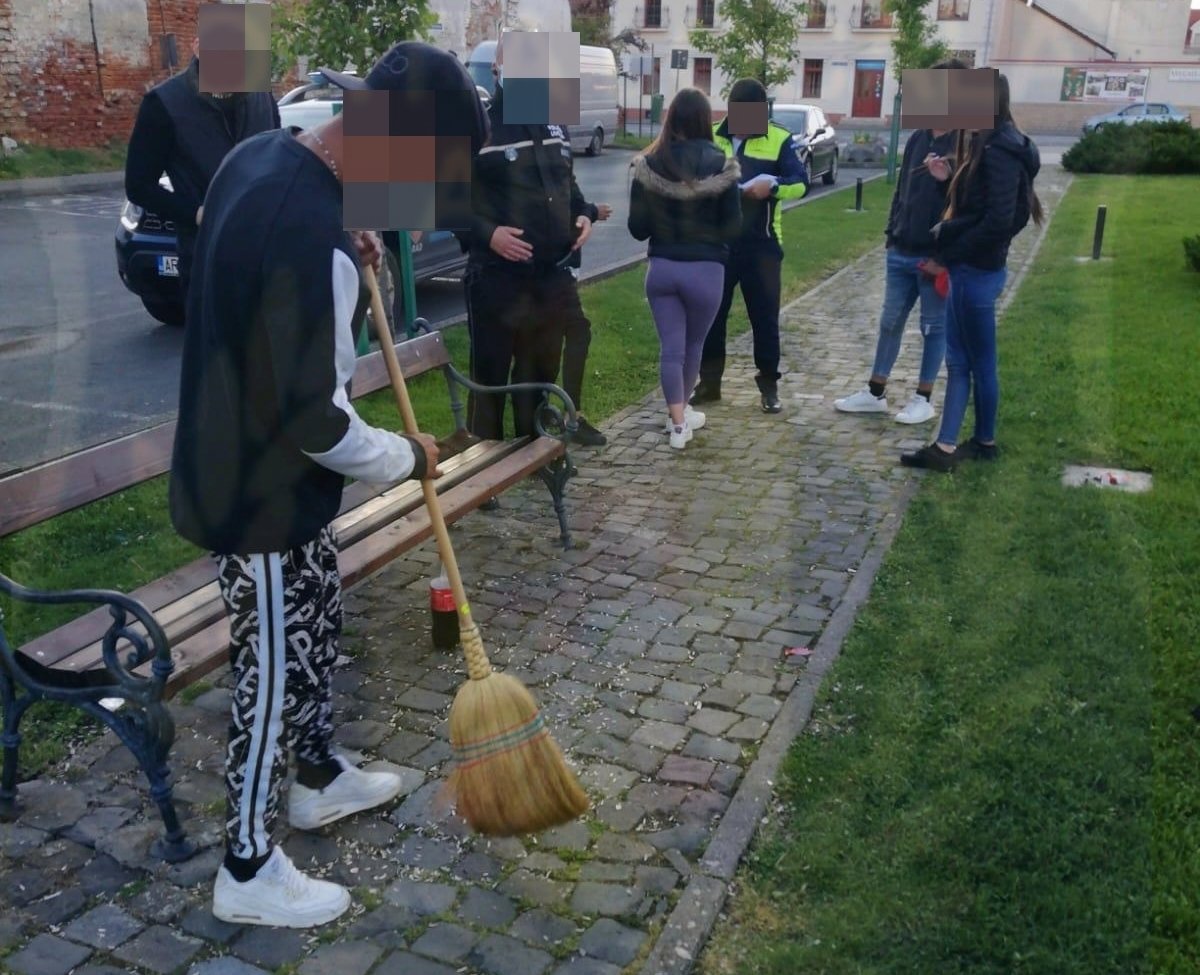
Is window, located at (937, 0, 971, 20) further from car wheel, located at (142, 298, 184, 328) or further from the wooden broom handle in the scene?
the wooden broom handle

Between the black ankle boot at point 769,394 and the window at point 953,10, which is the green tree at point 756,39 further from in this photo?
the window at point 953,10

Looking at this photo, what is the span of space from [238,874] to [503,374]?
3266mm

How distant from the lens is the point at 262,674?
2.92 metres

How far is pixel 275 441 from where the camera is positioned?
2.73 metres

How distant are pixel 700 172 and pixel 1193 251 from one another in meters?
7.70

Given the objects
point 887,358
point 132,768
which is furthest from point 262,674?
point 887,358

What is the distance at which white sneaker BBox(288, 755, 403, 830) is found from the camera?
3.38m

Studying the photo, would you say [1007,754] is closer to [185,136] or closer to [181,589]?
[181,589]

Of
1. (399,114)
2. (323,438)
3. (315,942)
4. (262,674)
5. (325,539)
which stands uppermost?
(399,114)

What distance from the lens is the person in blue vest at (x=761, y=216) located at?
7.10 metres

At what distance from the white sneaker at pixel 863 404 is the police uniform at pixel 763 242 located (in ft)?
1.61

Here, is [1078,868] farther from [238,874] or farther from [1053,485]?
[1053,485]

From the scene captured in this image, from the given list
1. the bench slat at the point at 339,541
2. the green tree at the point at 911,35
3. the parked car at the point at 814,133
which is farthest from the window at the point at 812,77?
the bench slat at the point at 339,541

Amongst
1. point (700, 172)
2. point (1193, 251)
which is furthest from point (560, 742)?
point (1193, 251)
